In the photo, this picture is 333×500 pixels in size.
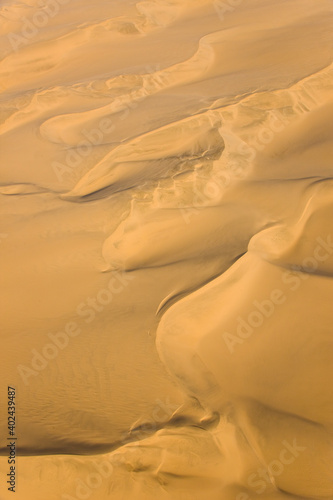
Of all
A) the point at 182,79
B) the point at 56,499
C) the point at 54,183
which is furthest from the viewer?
the point at 182,79

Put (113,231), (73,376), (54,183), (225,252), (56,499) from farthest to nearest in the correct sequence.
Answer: (54,183), (113,231), (225,252), (73,376), (56,499)

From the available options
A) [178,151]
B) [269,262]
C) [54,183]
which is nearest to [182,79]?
[178,151]

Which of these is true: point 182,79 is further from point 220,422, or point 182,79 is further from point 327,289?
point 220,422

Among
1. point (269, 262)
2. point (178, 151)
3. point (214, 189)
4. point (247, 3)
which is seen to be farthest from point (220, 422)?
point (247, 3)

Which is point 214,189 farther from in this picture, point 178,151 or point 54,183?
point 54,183

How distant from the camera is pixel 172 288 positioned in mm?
2451

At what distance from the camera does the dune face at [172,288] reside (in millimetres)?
1868

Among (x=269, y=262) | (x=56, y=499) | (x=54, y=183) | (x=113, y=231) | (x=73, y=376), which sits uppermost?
(x=54, y=183)

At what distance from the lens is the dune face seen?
1868mm

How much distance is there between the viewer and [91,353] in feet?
7.34

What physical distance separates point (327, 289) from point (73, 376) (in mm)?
1556

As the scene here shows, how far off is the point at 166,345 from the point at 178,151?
1.92m

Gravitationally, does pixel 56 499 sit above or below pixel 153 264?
below

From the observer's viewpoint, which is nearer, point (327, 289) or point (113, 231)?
point (327, 289)
